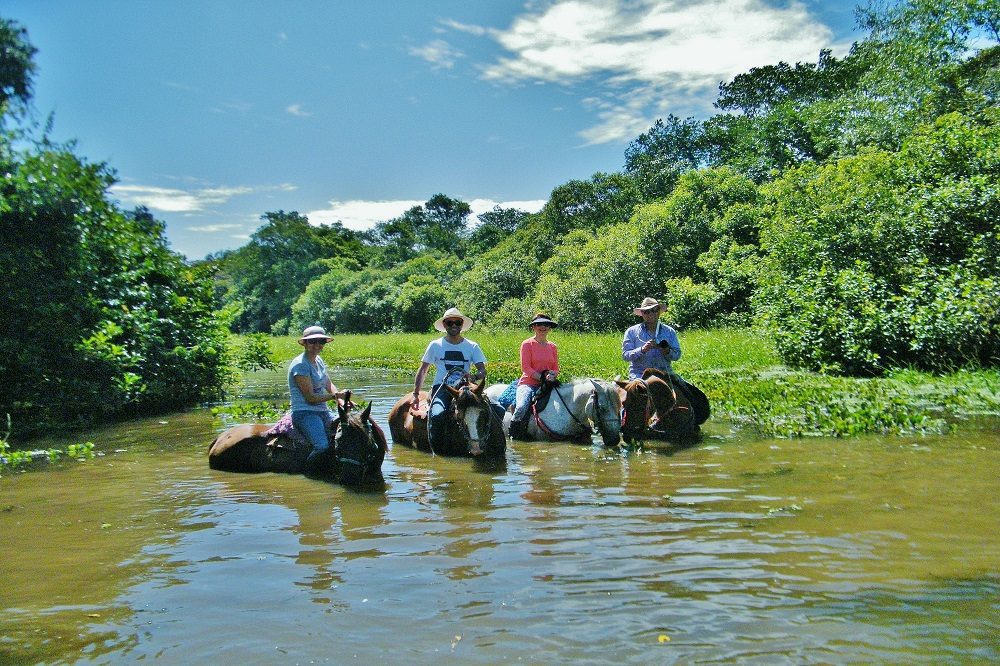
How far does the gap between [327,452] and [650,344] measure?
4.57m

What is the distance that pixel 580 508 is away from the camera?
22.3 feet

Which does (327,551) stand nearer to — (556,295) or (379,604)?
(379,604)

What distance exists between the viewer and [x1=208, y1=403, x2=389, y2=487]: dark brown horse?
26.4 feet

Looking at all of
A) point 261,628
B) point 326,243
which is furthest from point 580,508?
point 326,243

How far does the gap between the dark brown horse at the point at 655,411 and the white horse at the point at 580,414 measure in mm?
189

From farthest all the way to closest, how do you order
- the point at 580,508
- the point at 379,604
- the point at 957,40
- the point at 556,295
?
the point at 556,295, the point at 957,40, the point at 580,508, the point at 379,604

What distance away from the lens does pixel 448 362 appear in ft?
32.0

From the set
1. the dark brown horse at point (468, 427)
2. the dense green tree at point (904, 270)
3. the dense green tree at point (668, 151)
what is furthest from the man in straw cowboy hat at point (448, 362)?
the dense green tree at point (668, 151)

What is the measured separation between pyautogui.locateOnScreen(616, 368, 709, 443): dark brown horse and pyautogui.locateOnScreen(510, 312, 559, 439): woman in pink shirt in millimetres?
1194

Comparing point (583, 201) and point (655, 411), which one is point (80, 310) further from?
point (583, 201)

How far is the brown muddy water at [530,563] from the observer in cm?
398

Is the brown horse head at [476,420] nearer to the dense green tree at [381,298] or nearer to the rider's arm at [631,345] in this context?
the rider's arm at [631,345]

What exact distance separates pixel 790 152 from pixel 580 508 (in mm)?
43633

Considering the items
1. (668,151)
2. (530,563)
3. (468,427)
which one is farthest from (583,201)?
(530,563)
